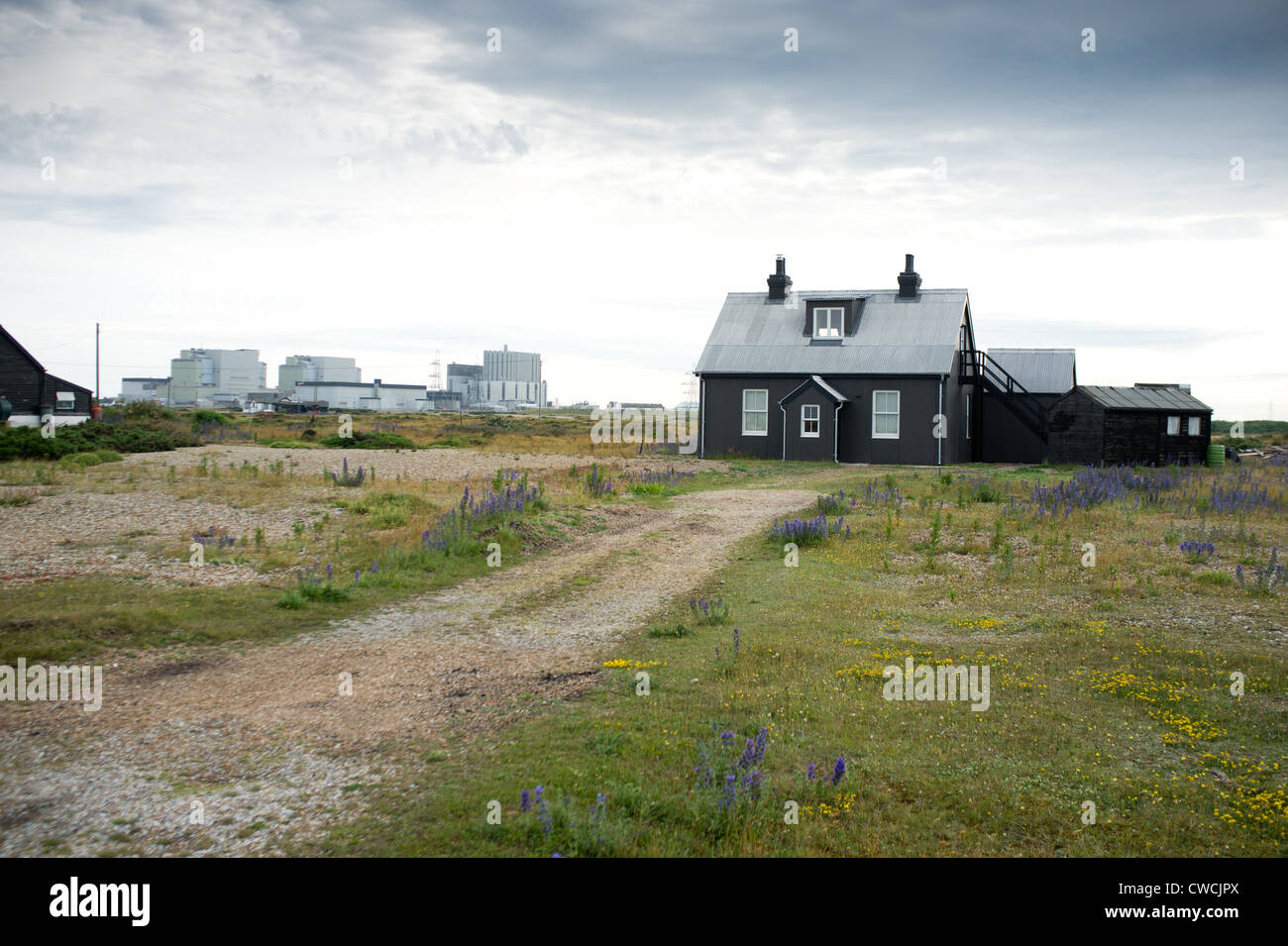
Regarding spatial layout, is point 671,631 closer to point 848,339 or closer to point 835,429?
point 835,429

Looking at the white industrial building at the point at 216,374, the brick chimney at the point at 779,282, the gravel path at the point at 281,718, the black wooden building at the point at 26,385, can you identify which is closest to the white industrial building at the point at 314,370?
the white industrial building at the point at 216,374

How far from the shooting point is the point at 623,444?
161 feet

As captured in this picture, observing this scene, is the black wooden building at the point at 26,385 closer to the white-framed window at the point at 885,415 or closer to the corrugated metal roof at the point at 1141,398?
the white-framed window at the point at 885,415

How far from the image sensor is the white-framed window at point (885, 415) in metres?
37.0

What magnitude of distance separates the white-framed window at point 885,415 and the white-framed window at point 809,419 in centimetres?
244

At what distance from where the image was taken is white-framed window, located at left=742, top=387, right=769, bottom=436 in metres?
38.9

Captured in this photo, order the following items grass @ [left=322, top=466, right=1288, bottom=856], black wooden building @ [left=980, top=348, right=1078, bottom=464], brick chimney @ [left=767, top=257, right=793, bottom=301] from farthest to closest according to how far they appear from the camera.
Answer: brick chimney @ [left=767, top=257, right=793, bottom=301] < black wooden building @ [left=980, top=348, right=1078, bottom=464] < grass @ [left=322, top=466, right=1288, bottom=856]

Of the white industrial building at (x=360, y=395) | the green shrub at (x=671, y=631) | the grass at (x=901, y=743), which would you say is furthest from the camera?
the white industrial building at (x=360, y=395)

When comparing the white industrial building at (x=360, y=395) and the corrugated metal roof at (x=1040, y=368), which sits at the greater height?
the white industrial building at (x=360, y=395)

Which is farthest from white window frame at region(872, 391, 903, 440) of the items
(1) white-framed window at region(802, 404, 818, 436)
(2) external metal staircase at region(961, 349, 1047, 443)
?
(2) external metal staircase at region(961, 349, 1047, 443)

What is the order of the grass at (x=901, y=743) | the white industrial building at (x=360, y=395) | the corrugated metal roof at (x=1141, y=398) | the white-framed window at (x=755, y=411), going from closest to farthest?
the grass at (x=901, y=743) < the corrugated metal roof at (x=1141, y=398) < the white-framed window at (x=755, y=411) < the white industrial building at (x=360, y=395)

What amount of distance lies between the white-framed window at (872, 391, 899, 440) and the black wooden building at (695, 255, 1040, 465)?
4 centimetres

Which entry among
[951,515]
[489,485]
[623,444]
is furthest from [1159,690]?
[623,444]

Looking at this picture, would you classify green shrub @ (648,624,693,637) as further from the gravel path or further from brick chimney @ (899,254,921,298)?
brick chimney @ (899,254,921,298)
